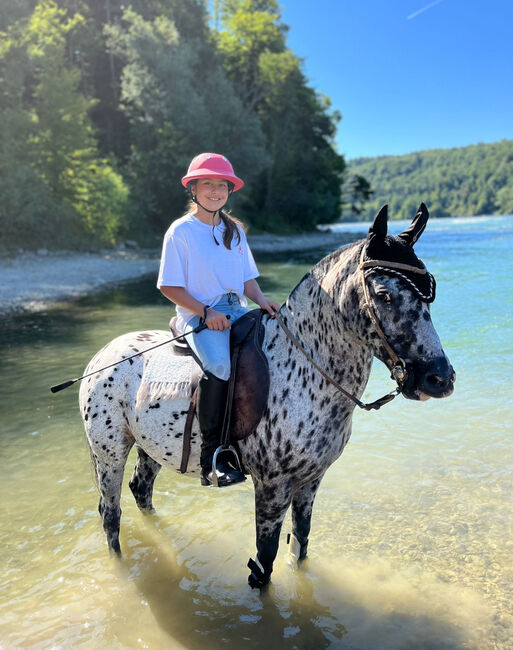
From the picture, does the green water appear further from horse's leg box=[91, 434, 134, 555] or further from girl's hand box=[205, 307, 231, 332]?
girl's hand box=[205, 307, 231, 332]

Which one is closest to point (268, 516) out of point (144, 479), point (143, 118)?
point (144, 479)

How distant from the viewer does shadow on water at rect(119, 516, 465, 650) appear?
343 cm

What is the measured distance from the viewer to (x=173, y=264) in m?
3.34

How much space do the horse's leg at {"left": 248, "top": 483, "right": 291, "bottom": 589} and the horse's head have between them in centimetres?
116

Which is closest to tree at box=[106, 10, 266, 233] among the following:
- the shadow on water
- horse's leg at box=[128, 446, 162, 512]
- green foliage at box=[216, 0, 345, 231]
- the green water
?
green foliage at box=[216, 0, 345, 231]

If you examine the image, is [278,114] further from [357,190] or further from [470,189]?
[470,189]

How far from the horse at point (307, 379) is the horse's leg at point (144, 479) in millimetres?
528

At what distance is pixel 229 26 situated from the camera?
187 feet

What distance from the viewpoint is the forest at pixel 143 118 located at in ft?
88.2

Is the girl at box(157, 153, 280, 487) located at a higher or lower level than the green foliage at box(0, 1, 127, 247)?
lower

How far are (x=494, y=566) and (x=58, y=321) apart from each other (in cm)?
1355

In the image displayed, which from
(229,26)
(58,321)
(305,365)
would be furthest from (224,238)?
(229,26)

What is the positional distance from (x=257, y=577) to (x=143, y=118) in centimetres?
4099

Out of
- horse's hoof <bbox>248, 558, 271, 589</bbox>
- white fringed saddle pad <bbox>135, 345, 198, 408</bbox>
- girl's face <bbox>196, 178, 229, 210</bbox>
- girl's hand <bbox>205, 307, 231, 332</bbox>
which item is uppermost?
girl's face <bbox>196, 178, 229, 210</bbox>
